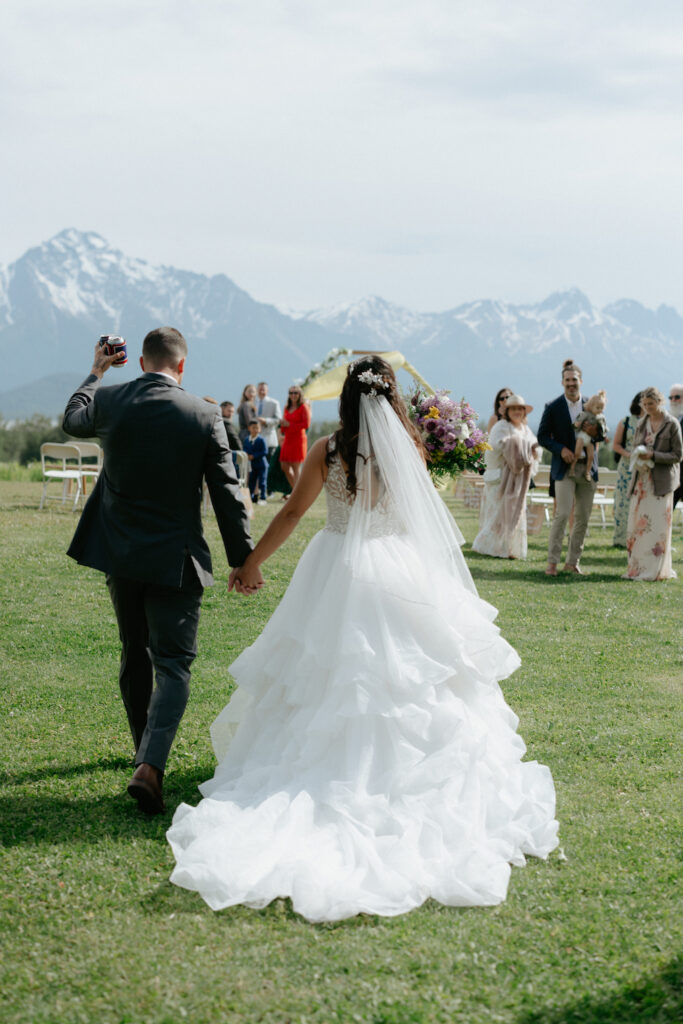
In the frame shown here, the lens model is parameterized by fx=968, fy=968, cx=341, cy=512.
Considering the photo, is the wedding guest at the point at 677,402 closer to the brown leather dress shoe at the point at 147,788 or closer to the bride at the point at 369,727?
the bride at the point at 369,727

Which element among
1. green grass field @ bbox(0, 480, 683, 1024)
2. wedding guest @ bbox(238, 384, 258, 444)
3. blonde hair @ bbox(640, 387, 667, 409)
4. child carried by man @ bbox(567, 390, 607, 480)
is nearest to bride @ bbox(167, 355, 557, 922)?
green grass field @ bbox(0, 480, 683, 1024)

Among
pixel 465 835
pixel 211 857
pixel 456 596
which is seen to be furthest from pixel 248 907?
pixel 456 596

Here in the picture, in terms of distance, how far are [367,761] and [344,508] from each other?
1.18 metres

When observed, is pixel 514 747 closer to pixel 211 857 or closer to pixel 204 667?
pixel 211 857

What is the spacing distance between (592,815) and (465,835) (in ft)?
3.19

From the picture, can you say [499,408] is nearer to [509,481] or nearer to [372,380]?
[509,481]

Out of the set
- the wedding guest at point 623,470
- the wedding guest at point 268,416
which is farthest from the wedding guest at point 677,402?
the wedding guest at point 268,416

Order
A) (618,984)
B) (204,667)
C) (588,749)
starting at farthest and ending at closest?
1. (204,667)
2. (588,749)
3. (618,984)

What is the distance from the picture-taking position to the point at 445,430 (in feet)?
23.1

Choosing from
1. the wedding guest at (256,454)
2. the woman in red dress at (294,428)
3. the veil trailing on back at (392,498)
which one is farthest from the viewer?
the wedding guest at (256,454)

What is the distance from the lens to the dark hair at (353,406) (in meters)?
4.46

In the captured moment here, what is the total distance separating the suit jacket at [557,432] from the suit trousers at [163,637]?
8.00 meters

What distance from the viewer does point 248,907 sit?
3482 millimetres

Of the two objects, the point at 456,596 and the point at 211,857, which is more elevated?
the point at 456,596
